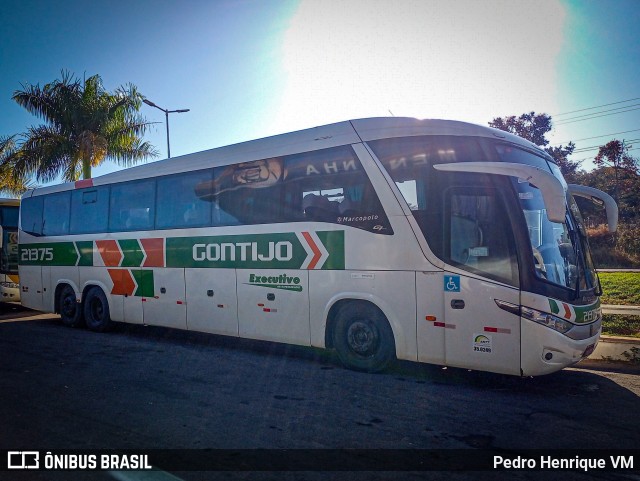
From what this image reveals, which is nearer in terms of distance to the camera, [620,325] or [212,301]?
[212,301]

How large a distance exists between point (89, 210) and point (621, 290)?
15.1 meters

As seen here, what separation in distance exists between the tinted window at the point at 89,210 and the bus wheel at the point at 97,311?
149 cm

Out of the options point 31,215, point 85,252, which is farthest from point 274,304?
point 31,215

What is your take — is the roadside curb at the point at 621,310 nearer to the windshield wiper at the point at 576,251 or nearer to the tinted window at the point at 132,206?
the windshield wiper at the point at 576,251

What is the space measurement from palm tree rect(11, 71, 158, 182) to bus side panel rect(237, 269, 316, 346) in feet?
54.9

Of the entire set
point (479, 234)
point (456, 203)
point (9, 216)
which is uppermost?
point (9, 216)

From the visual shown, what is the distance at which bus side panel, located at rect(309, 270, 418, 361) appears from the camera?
6.65 metres

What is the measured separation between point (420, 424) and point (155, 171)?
7.61 metres

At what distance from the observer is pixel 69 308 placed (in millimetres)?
12180

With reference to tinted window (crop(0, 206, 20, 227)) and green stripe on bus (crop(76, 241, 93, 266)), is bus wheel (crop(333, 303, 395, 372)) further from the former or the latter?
tinted window (crop(0, 206, 20, 227))

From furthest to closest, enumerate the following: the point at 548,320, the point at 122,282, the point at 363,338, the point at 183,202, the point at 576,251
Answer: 1. the point at 122,282
2. the point at 183,202
3. the point at 363,338
4. the point at 576,251
5. the point at 548,320

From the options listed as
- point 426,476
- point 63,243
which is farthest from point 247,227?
point 63,243

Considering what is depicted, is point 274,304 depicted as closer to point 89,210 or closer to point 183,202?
point 183,202

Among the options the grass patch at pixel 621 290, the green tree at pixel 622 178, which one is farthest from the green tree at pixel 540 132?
the grass patch at pixel 621 290
